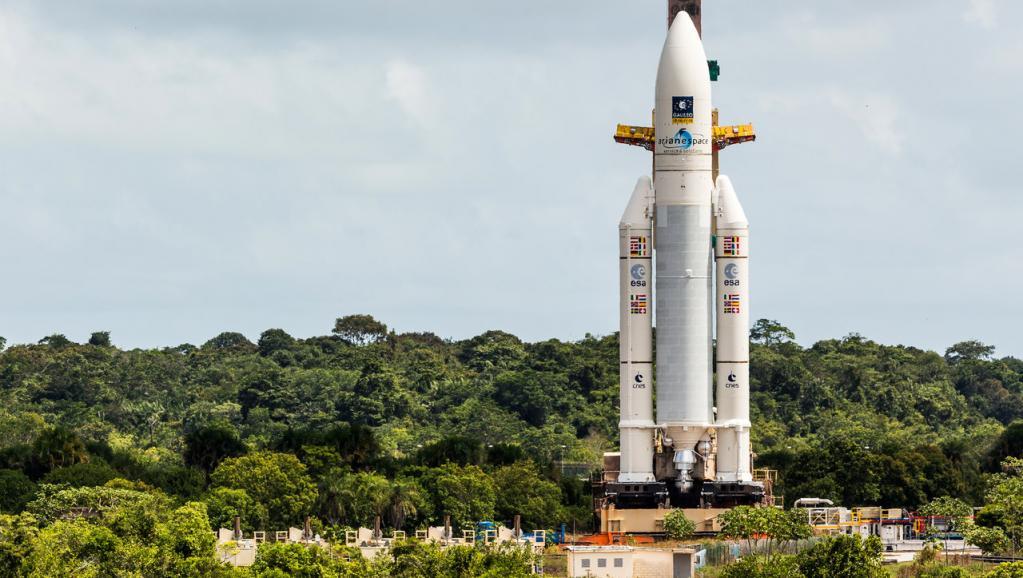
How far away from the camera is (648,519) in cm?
10556

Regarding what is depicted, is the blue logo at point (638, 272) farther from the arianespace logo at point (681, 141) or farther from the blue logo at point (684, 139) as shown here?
the blue logo at point (684, 139)

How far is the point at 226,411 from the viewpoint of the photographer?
17912cm

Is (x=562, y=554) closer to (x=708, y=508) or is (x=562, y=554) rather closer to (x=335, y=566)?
(x=708, y=508)

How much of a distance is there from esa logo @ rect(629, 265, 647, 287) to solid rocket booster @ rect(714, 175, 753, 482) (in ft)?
11.3

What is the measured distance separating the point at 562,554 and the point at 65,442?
129 ft

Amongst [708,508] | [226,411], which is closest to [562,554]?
[708,508]

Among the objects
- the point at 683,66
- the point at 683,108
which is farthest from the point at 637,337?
the point at 683,66

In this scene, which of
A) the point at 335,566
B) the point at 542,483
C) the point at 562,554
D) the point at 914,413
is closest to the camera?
the point at 335,566

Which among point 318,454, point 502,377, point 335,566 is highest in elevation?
point 502,377

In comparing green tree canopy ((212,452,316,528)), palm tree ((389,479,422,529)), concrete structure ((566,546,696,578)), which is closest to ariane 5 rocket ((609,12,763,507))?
concrete structure ((566,546,696,578))

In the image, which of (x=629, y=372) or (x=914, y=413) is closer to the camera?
(x=629, y=372)

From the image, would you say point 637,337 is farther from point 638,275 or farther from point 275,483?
point 275,483

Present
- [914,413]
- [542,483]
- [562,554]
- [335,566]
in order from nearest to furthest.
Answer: [335,566] → [562,554] → [542,483] → [914,413]

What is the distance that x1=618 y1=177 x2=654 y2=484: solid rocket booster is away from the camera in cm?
10675
